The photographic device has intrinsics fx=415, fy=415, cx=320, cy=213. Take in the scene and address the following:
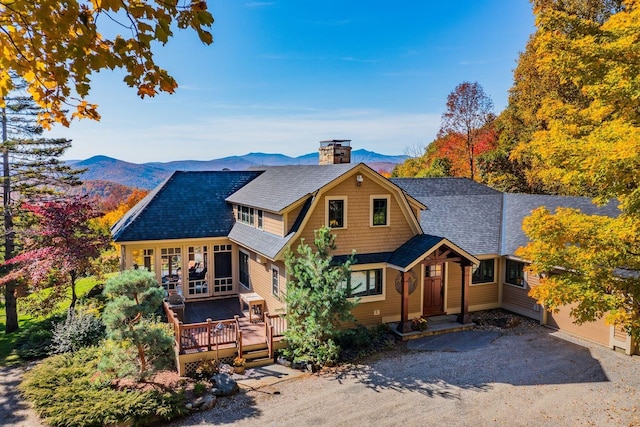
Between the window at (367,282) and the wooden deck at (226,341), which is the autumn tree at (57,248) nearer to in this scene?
the wooden deck at (226,341)

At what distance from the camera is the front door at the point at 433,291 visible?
16703 mm

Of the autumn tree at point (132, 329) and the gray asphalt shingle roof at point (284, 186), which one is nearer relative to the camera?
the autumn tree at point (132, 329)

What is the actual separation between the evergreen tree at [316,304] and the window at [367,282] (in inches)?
78.7

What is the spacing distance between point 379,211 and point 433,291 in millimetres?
4157

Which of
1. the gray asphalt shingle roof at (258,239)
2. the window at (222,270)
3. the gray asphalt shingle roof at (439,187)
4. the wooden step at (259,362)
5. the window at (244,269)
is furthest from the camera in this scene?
the gray asphalt shingle roof at (439,187)

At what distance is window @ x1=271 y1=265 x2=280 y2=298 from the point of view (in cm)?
1502

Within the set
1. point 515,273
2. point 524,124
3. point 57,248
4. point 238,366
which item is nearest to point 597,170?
point 515,273

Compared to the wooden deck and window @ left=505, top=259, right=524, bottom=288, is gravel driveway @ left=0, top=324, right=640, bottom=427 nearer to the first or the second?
the wooden deck

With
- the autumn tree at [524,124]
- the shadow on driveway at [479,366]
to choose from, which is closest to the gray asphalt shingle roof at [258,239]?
the shadow on driveway at [479,366]

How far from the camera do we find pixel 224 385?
11.1m

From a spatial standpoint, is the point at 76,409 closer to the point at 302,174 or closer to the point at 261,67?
the point at 302,174

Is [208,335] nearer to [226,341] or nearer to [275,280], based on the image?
[226,341]

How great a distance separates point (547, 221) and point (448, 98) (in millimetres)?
30166

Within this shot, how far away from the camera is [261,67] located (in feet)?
78.6
